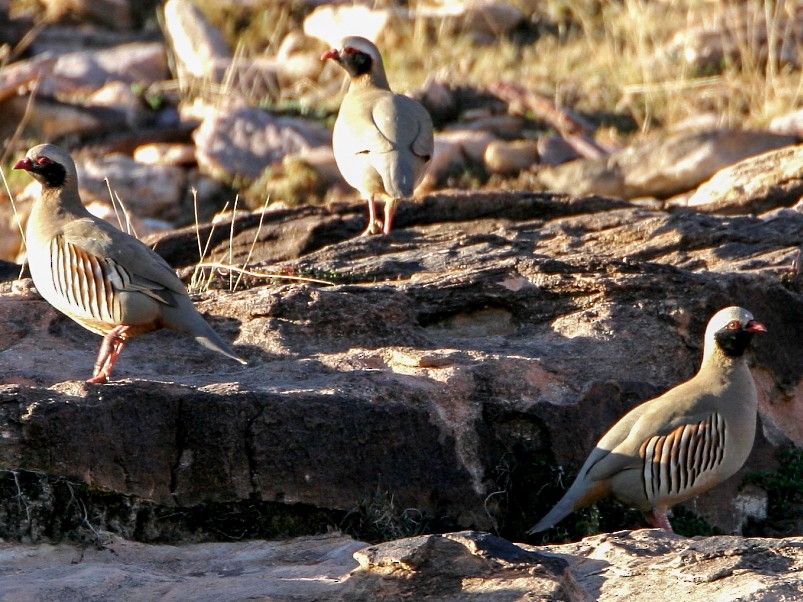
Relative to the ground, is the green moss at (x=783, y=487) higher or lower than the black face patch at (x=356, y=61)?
lower

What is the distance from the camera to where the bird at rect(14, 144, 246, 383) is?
5.67 m

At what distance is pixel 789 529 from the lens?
623 cm

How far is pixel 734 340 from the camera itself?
6090 mm

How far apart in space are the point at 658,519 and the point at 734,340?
0.89 metres

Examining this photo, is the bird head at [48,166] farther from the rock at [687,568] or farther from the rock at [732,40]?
the rock at [732,40]

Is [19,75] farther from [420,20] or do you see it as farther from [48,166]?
[48,166]

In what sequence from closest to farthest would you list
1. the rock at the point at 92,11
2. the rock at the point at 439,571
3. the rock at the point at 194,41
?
the rock at the point at 439,571 → the rock at the point at 194,41 → the rock at the point at 92,11

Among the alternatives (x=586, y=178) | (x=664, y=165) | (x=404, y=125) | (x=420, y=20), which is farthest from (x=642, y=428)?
(x=420, y=20)

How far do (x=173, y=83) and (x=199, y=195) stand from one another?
2.91 m

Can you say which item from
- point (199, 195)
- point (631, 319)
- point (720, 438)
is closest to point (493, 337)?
point (631, 319)

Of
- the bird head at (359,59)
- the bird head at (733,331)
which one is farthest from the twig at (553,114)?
the bird head at (733,331)

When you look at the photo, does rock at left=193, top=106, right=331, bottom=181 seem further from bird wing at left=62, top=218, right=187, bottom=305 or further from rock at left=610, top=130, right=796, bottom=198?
bird wing at left=62, top=218, right=187, bottom=305

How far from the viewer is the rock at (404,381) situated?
5.08 m

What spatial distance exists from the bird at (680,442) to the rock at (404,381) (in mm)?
268
